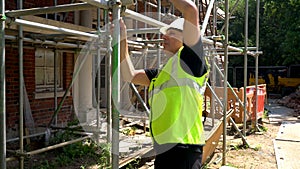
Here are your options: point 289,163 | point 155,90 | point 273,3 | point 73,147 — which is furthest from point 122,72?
point 273,3

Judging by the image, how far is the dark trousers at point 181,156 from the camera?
241 cm

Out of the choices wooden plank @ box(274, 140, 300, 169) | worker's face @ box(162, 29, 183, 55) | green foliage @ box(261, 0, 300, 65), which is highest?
green foliage @ box(261, 0, 300, 65)

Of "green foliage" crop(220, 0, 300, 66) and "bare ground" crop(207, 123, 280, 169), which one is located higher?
"green foliage" crop(220, 0, 300, 66)

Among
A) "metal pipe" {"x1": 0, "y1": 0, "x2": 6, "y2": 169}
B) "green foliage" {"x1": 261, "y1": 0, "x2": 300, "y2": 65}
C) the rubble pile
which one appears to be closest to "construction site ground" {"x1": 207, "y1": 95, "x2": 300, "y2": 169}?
"metal pipe" {"x1": 0, "y1": 0, "x2": 6, "y2": 169}

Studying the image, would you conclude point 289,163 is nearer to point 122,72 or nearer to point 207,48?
point 207,48

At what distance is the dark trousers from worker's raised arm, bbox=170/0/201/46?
74 centimetres

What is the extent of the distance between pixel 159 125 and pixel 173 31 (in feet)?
2.26

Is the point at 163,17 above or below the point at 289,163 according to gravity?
above

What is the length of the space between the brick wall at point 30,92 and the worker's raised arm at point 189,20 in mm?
4754

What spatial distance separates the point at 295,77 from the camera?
80.2ft

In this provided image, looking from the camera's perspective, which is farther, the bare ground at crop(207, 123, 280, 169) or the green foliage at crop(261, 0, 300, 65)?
the green foliage at crop(261, 0, 300, 65)

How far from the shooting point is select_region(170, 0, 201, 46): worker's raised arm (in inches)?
85.0

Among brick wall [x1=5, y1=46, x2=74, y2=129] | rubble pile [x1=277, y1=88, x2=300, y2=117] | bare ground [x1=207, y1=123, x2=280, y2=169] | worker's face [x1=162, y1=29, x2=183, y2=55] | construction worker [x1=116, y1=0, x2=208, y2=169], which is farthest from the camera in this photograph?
rubble pile [x1=277, y1=88, x2=300, y2=117]

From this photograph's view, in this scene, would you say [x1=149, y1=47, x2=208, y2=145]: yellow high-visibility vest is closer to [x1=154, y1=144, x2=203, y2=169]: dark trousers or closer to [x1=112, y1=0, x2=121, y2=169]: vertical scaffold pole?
[x1=154, y1=144, x2=203, y2=169]: dark trousers
